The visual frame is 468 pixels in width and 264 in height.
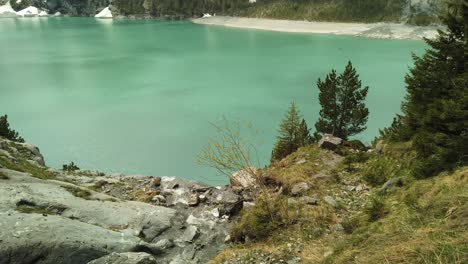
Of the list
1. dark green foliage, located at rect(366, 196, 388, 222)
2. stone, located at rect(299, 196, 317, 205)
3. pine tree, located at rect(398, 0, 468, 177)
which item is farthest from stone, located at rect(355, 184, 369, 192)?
dark green foliage, located at rect(366, 196, 388, 222)

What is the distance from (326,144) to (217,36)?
120 m

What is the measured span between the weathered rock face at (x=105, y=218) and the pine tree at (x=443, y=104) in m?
7.03

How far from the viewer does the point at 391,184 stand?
45.8 ft

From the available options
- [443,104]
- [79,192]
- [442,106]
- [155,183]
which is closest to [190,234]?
[79,192]

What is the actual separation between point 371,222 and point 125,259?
19.9 feet

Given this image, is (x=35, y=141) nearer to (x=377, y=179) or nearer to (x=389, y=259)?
(x=377, y=179)

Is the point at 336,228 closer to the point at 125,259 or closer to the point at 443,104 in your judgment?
the point at 125,259

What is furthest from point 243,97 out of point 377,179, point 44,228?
point 44,228

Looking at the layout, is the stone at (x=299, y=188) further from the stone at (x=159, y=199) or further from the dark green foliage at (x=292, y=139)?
the dark green foliage at (x=292, y=139)

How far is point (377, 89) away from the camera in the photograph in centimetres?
6062

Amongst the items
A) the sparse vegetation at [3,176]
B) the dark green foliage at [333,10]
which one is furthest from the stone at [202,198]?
the dark green foliage at [333,10]

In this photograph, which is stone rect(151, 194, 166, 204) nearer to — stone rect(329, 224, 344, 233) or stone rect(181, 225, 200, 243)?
stone rect(181, 225, 200, 243)

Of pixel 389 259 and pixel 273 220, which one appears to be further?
pixel 273 220

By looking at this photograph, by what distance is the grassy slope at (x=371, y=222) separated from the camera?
5945 millimetres
